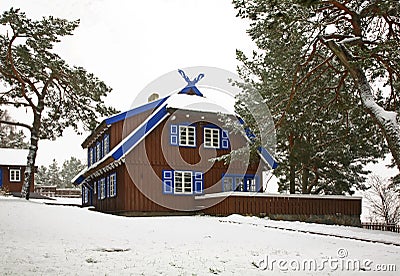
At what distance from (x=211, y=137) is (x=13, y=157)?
92.7 feet

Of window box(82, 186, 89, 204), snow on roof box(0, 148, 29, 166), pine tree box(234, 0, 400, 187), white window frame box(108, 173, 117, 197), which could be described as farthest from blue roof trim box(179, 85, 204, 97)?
snow on roof box(0, 148, 29, 166)

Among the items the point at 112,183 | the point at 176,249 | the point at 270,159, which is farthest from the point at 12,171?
the point at 176,249

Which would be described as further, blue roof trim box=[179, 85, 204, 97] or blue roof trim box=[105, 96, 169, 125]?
blue roof trim box=[179, 85, 204, 97]

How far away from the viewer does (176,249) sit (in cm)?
1115

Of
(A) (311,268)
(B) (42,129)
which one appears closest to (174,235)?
(A) (311,268)

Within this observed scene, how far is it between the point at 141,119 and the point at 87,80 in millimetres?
5246

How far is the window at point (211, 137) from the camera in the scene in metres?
25.1

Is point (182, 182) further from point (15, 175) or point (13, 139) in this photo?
point (13, 139)

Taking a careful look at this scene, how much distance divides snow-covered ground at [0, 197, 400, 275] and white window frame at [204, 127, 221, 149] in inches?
349

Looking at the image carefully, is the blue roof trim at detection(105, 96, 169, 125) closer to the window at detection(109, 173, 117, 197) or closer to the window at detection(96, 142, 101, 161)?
the window at detection(109, 173, 117, 197)

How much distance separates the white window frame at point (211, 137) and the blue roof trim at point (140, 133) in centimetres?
271

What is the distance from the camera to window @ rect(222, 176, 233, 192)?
25.2 m

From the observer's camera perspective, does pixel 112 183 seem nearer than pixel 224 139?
Yes

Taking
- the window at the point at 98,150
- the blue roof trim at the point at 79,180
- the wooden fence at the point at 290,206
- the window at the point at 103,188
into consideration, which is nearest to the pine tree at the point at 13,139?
the blue roof trim at the point at 79,180
